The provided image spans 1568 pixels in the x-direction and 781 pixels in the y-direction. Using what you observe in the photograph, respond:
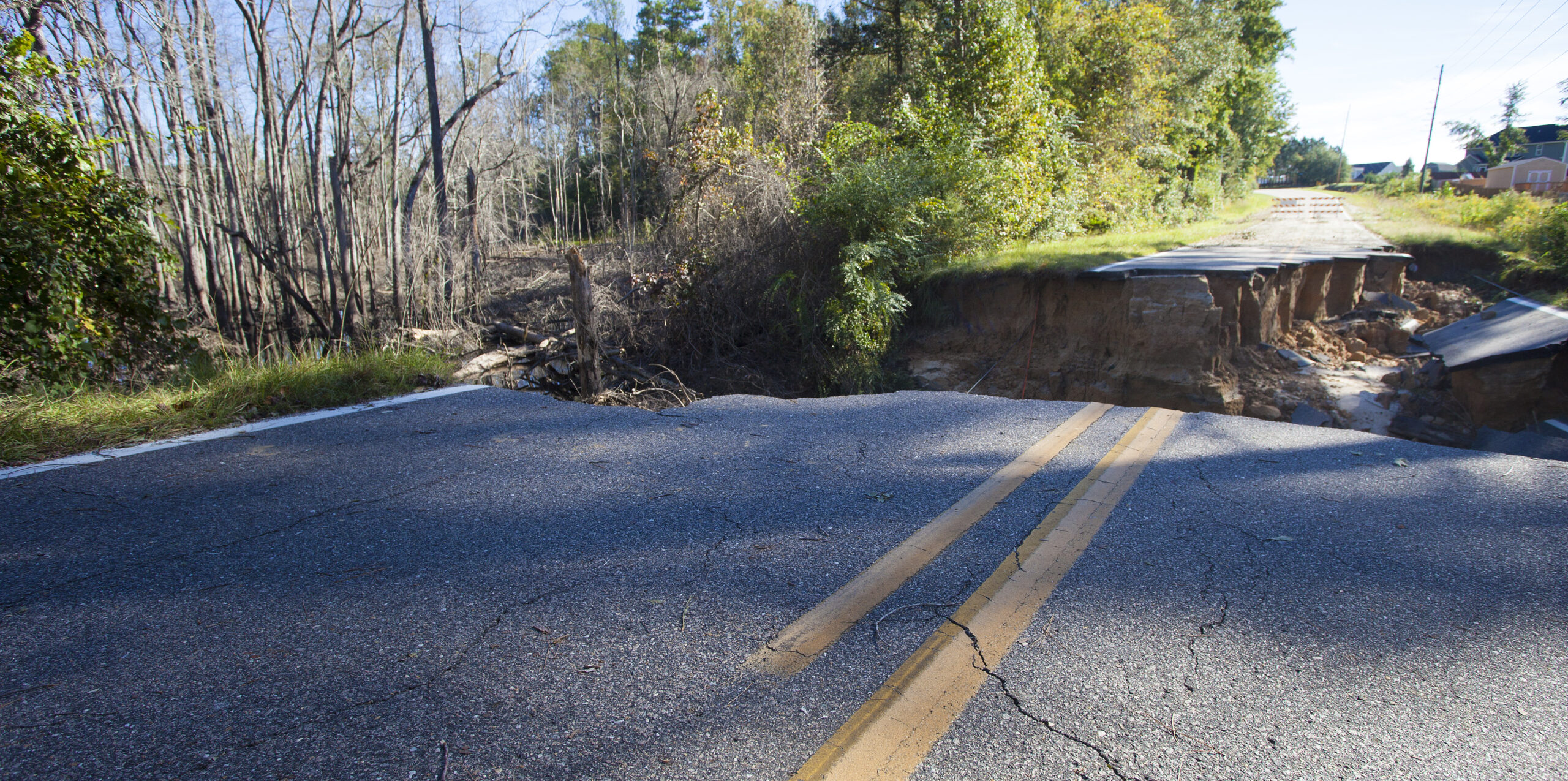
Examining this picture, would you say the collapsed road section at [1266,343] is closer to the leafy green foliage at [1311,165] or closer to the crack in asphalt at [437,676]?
the crack in asphalt at [437,676]

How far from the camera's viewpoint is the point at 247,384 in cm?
588

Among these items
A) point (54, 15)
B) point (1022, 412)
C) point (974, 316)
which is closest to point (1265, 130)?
point (974, 316)

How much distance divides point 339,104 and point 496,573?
1035 centimetres

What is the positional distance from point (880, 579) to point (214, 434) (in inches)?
187

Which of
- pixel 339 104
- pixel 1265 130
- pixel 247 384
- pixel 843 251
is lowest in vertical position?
pixel 247 384

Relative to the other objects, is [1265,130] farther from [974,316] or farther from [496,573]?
[496,573]

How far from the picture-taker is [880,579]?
3078 millimetres

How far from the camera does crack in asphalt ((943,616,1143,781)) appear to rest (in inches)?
80.7

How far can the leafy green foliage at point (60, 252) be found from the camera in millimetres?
5363

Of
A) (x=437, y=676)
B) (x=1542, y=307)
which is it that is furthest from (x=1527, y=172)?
(x=437, y=676)

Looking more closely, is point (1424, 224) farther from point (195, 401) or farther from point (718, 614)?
point (195, 401)

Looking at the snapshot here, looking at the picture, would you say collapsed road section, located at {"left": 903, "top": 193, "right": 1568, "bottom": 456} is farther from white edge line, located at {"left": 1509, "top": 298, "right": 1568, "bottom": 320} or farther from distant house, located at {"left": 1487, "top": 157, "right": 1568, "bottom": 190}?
distant house, located at {"left": 1487, "top": 157, "right": 1568, "bottom": 190}

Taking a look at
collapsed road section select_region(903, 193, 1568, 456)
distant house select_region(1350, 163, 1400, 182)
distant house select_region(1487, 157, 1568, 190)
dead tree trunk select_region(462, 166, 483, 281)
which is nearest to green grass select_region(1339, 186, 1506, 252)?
collapsed road section select_region(903, 193, 1568, 456)

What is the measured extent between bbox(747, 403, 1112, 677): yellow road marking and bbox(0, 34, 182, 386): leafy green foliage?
21.0 ft
